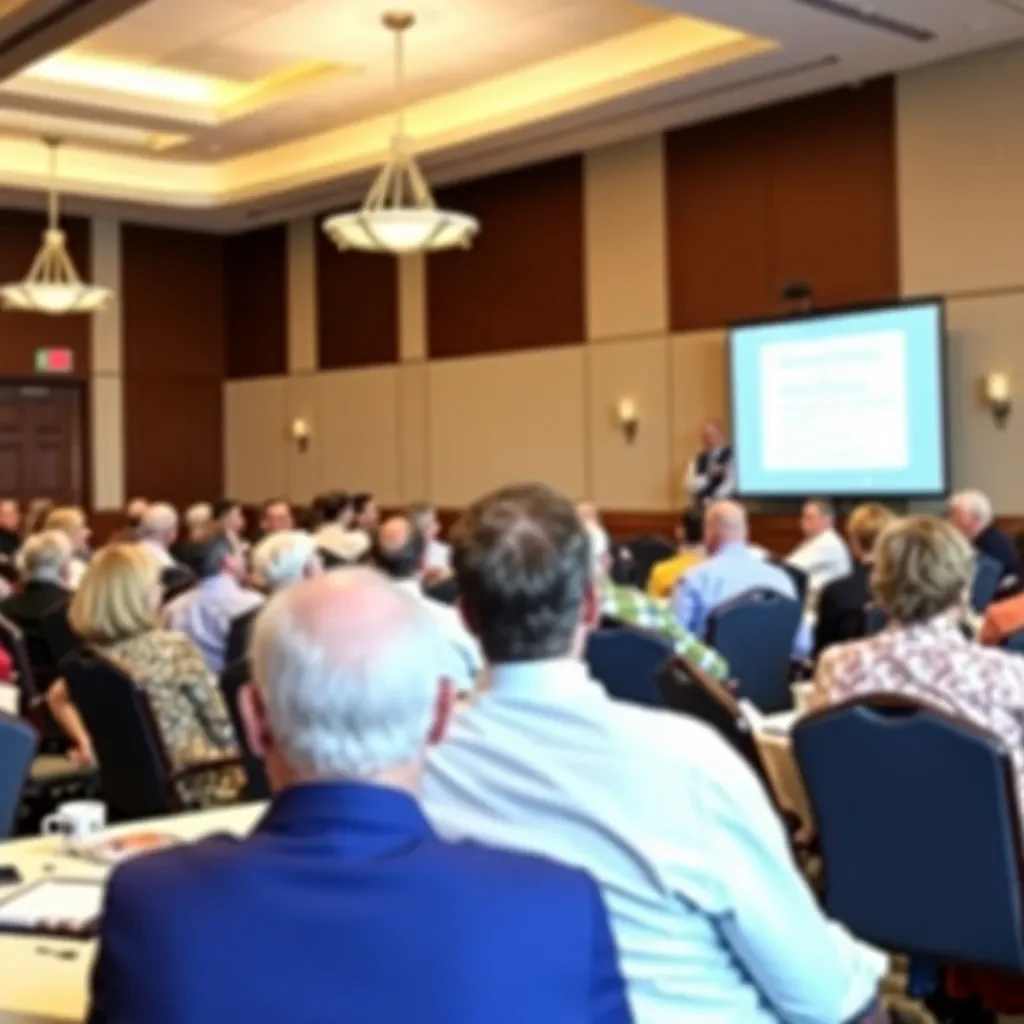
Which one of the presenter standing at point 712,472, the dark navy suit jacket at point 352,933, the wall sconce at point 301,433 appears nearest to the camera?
the dark navy suit jacket at point 352,933

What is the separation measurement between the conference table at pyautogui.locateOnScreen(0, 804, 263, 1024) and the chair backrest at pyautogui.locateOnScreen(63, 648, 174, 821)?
156 cm

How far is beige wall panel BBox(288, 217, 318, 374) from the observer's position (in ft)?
51.0

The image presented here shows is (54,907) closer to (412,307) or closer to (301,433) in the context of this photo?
(412,307)

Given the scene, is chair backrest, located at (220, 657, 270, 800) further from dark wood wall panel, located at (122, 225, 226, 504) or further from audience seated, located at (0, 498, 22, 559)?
dark wood wall panel, located at (122, 225, 226, 504)

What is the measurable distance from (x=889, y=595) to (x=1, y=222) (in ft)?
43.0

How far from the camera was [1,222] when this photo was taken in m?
15.0

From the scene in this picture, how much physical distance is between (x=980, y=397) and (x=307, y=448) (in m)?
7.56

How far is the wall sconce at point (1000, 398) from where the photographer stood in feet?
32.7

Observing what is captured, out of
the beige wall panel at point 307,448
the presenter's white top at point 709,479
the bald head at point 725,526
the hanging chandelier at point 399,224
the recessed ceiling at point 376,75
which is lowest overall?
the bald head at point 725,526

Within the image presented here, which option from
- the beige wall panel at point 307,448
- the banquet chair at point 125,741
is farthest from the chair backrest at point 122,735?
the beige wall panel at point 307,448

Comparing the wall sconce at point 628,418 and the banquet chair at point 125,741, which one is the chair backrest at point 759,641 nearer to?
the banquet chair at point 125,741

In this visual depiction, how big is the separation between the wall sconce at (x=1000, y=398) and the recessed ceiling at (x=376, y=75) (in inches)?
83.7

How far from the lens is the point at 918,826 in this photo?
133 inches

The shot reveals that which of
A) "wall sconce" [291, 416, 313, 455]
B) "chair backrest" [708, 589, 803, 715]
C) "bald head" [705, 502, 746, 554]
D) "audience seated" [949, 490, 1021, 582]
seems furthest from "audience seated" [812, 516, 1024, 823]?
"wall sconce" [291, 416, 313, 455]
